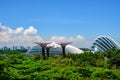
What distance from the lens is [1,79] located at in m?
16.3

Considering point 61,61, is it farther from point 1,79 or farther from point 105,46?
point 105,46

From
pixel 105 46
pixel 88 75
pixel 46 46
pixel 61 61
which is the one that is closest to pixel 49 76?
pixel 88 75

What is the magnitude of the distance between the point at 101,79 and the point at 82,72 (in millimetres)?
2724

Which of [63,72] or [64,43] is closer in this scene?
[63,72]

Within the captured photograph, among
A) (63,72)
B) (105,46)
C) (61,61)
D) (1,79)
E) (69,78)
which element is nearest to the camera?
(1,79)

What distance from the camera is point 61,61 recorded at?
35.8 metres

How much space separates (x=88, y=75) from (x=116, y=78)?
85.7 inches

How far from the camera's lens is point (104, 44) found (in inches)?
3187

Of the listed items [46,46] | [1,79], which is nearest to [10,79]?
[1,79]

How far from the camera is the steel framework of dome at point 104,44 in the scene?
78762 millimetres

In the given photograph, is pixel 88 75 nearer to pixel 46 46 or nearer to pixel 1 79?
pixel 1 79

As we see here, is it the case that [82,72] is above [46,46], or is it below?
below

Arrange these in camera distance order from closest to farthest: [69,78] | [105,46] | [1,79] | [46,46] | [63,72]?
[1,79]
[69,78]
[63,72]
[46,46]
[105,46]

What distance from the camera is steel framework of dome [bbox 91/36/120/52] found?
258ft
